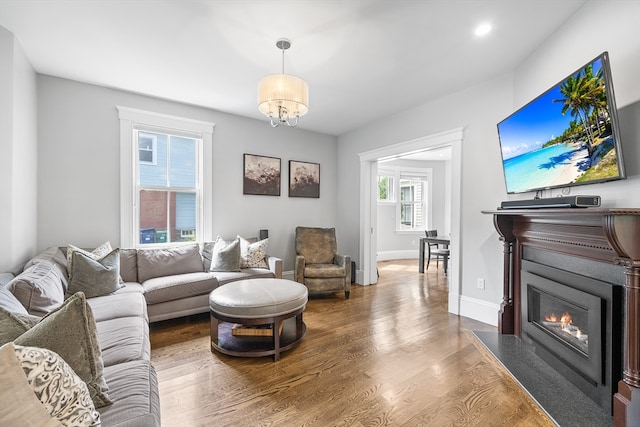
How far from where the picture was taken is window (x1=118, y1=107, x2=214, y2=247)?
3.48 meters

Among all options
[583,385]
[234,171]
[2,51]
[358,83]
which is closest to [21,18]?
[2,51]

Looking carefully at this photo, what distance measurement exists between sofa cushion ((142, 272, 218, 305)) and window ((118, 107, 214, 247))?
838 millimetres

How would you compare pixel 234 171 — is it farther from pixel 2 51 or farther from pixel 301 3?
pixel 301 3

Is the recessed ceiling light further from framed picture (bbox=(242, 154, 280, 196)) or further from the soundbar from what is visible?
framed picture (bbox=(242, 154, 280, 196))

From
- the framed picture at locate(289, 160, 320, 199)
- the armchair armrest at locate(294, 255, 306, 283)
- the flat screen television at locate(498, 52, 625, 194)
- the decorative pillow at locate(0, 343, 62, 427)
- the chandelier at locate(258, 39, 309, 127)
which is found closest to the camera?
the decorative pillow at locate(0, 343, 62, 427)

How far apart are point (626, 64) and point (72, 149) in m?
Answer: 4.86

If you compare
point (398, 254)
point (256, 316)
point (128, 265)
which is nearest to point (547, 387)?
point (256, 316)

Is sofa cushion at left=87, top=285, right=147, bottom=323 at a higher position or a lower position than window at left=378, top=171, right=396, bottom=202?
lower

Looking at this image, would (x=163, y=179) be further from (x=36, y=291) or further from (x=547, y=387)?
(x=547, y=387)

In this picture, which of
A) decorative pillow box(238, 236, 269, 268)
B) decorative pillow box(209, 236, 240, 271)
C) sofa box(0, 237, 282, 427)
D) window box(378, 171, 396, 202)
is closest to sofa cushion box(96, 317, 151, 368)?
sofa box(0, 237, 282, 427)

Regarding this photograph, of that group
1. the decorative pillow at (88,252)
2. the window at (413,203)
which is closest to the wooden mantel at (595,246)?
the decorative pillow at (88,252)

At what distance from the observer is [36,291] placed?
179 cm

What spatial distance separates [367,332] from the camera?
2867 millimetres

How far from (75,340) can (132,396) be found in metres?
0.33
